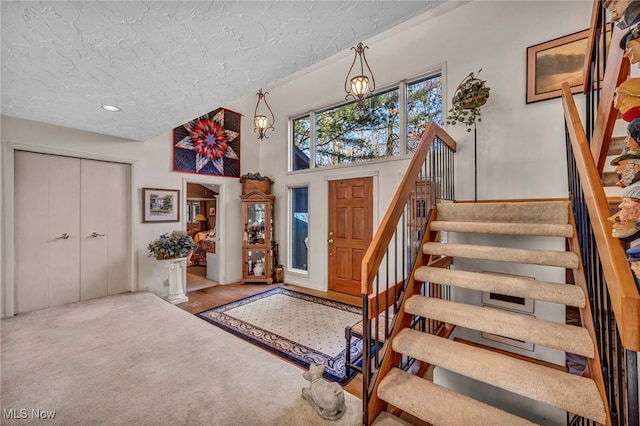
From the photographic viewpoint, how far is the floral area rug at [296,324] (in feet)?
8.47

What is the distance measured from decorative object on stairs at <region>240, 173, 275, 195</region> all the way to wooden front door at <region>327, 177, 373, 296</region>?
1.47 meters

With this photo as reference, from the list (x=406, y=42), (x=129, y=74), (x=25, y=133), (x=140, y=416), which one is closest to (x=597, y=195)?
(x=140, y=416)

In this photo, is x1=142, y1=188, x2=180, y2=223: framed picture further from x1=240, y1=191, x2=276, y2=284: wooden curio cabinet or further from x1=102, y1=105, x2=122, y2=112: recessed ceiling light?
x1=102, y1=105, x2=122, y2=112: recessed ceiling light

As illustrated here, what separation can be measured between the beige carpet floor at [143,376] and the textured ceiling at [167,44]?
2304 mm

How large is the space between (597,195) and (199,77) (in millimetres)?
2543

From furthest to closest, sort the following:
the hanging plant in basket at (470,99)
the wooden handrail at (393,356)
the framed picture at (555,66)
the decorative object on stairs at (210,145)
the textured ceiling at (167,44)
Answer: the decorative object on stairs at (210,145) → the hanging plant in basket at (470,99) → the framed picture at (555,66) → the wooden handrail at (393,356) → the textured ceiling at (167,44)

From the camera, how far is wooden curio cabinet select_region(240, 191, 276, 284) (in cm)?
511

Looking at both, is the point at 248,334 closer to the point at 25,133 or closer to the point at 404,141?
the point at 404,141

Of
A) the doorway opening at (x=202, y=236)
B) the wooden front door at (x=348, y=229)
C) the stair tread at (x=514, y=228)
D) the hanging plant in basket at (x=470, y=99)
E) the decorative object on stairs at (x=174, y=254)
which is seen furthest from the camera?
the doorway opening at (x=202, y=236)

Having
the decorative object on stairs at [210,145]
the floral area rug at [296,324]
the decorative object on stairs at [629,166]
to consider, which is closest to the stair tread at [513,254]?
the decorative object on stairs at [629,166]

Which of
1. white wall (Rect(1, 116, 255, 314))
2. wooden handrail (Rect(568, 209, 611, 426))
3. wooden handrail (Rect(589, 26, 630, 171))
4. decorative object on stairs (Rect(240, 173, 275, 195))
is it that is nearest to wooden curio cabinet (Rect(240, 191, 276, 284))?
decorative object on stairs (Rect(240, 173, 275, 195))

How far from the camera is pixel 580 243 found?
5.53ft

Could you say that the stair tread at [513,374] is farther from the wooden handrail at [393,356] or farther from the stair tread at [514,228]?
the stair tread at [514,228]

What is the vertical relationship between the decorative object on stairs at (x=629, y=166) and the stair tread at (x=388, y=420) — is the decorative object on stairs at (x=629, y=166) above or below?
above
